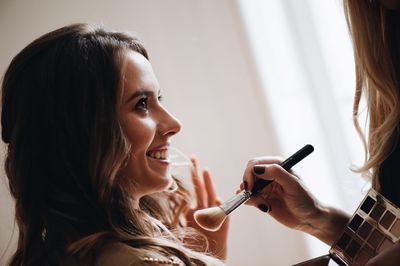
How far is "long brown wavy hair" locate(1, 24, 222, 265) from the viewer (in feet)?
2.14

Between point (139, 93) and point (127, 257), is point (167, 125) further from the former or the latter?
point (127, 257)

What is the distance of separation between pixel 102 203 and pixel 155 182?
0.10 meters

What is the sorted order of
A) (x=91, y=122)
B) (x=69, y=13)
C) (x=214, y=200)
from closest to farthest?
(x=91, y=122) → (x=214, y=200) → (x=69, y=13)

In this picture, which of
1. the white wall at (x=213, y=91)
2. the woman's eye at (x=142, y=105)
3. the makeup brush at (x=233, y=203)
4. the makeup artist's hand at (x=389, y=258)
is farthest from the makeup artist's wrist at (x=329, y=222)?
the white wall at (x=213, y=91)

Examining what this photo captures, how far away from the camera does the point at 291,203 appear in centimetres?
73

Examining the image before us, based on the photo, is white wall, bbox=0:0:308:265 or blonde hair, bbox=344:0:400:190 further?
white wall, bbox=0:0:308:265

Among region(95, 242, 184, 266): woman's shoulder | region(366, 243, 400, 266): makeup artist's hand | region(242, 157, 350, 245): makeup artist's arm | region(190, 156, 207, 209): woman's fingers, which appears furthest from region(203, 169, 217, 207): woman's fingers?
region(366, 243, 400, 266): makeup artist's hand

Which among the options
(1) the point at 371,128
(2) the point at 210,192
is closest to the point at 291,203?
(1) the point at 371,128

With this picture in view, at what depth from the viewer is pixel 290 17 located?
3.44 feet

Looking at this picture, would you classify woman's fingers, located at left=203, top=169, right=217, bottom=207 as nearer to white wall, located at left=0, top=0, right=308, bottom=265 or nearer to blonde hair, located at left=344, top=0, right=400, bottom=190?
white wall, located at left=0, top=0, right=308, bottom=265

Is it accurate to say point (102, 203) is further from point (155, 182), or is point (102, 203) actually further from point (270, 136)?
point (270, 136)

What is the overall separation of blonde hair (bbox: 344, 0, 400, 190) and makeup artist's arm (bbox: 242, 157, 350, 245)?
0.31 feet

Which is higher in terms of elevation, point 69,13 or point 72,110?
point 69,13

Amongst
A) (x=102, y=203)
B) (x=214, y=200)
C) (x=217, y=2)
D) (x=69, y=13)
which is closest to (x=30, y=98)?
(x=102, y=203)
